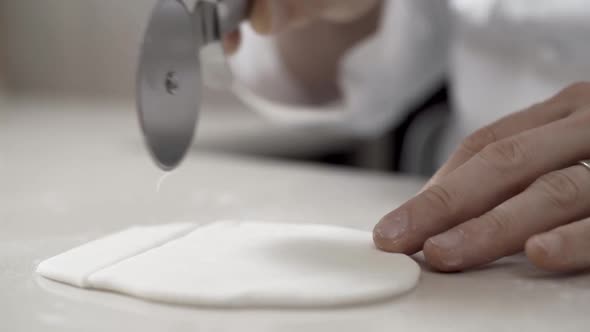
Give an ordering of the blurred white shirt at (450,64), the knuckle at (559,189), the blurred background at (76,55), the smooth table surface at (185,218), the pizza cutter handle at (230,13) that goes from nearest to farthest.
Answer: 1. the smooth table surface at (185,218)
2. the knuckle at (559,189)
3. the pizza cutter handle at (230,13)
4. the blurred white shirt at (450,64)
5. the blurred background at (76,55)

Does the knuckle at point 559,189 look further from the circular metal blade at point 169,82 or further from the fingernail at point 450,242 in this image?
the circular metal blade at point 169,82

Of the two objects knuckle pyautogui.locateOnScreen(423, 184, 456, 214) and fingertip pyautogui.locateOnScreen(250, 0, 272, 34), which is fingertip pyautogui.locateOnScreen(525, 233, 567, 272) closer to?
knuckle pyautogui.locateOnScreen(423, 184, 456, 214)

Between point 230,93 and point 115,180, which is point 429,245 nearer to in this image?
point 115,180

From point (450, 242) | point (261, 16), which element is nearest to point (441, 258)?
point (450, 242)

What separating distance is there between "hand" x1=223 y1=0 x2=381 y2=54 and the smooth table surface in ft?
0.67

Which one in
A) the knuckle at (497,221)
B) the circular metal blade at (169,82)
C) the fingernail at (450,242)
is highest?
the circular metal blade at (169,82)

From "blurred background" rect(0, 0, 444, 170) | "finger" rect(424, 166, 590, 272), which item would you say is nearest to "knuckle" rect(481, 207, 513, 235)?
"finger" rect(424, 166, 590, 272)

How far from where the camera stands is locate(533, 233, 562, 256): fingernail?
49 cm

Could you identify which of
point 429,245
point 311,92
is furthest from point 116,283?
point 311,92

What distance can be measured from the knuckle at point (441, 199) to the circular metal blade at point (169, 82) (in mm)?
294

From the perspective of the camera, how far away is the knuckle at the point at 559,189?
541mm

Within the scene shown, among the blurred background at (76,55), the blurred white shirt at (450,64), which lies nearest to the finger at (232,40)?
the blurred white shirt at (450,64)

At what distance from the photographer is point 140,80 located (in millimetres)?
672

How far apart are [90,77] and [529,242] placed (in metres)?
1.53
